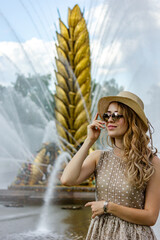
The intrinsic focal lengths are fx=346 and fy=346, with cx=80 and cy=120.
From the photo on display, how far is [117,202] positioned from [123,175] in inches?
4.3

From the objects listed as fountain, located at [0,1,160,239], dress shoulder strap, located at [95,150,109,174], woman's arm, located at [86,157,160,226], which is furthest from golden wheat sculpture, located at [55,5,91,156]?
woman's arm, located at [86,157,160,226]

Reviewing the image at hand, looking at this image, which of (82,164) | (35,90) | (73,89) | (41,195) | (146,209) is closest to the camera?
(146,209)

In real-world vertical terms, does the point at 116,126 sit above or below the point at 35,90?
below

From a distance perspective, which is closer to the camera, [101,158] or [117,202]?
[117,202]

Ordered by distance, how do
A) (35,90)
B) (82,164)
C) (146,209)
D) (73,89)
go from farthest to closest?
(35,90) < (73,89) < (82,164) < (146,209)

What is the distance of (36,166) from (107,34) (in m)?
4.40

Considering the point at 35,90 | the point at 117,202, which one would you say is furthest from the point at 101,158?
the point at 35,90

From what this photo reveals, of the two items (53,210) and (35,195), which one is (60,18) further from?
(53,210)

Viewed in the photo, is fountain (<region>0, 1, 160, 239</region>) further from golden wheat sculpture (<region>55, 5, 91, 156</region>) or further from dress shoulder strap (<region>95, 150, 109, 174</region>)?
dress shoulder strap (<region>95, 150, 109, 174</region>)

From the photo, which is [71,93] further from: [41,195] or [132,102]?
[132,102]

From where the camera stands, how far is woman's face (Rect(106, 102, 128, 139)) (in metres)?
1.42

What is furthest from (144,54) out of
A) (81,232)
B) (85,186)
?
(81,232)

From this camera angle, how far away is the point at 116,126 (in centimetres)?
142

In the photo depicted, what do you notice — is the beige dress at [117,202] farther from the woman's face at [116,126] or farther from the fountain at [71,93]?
the fountain at [71,93]
